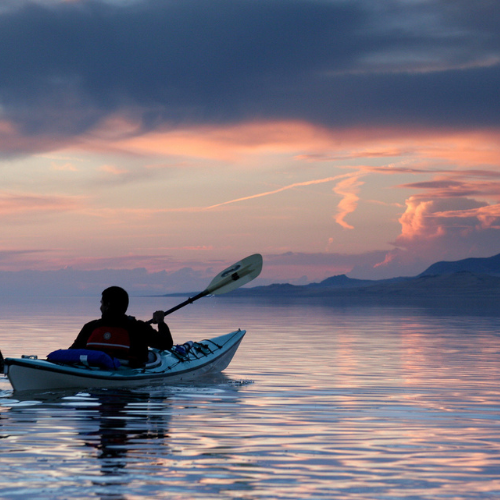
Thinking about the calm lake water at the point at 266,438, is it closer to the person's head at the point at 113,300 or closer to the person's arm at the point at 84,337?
the person's arm at the point at 84,337

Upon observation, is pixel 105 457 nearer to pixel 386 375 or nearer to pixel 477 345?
pixel 386 375

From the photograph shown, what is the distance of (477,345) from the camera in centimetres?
2772

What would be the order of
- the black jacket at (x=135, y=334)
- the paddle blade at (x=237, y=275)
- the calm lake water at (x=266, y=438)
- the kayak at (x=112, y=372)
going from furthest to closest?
the paddle blade at (x=237, y=275) < the black jacket at (x=135, y=334) < the kayak at (x=112, y=372) < the calm lake water at (x=266, y=438)

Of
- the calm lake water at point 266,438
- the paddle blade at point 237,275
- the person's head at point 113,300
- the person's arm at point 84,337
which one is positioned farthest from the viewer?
the paddle blade at point 237,275

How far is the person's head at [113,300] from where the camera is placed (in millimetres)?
13242

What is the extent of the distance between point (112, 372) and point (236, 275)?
25.3 ft

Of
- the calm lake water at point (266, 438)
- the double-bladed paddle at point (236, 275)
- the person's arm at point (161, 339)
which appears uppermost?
the double-bladed paddle at point (236, 275)

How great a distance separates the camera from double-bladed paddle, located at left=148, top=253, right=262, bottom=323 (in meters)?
20.7

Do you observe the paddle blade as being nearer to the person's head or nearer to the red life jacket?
the red life jacket

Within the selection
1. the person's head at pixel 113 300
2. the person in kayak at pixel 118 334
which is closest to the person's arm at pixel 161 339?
the person in kayak at pixel 118 334

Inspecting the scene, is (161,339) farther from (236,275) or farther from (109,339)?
(236,275)

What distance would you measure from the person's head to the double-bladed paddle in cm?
711

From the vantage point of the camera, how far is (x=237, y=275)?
21062 millimetres

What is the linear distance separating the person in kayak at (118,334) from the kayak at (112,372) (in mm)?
333
